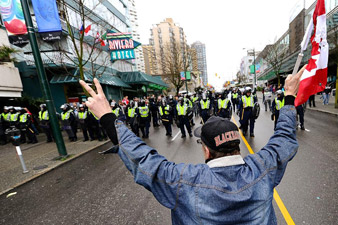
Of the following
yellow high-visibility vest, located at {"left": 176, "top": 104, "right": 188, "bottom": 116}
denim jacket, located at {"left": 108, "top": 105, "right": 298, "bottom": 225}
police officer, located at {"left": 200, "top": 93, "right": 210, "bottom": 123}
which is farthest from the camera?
police officer, located at {"left": 200, "top": 93, "right": 210, "bottom": 123}

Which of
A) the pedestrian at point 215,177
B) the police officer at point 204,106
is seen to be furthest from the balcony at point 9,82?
the pedestrian at point 215,177

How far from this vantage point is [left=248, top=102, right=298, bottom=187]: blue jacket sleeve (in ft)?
3.57

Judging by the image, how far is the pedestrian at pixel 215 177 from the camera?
93 cm

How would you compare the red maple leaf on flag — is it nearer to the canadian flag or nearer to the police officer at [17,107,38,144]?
the canadian flag

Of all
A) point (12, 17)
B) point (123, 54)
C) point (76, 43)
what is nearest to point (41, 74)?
point (12, 17)

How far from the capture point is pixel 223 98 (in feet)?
28.0

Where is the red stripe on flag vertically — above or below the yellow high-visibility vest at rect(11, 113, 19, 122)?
above

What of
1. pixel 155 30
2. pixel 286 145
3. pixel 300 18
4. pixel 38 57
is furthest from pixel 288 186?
pixel 155 30

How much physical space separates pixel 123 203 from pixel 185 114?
522cm

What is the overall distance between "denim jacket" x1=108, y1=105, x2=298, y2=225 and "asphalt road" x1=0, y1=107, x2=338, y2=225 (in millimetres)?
2199

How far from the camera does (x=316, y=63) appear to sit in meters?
2.06

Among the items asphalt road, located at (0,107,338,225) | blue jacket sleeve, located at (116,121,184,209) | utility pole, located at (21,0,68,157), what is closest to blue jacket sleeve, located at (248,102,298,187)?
blue jacket sleeve, located at (116,121,184,209)

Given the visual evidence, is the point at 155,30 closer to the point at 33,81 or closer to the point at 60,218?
the point at 33,81

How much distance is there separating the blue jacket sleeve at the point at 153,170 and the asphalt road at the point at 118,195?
2.18 metres
